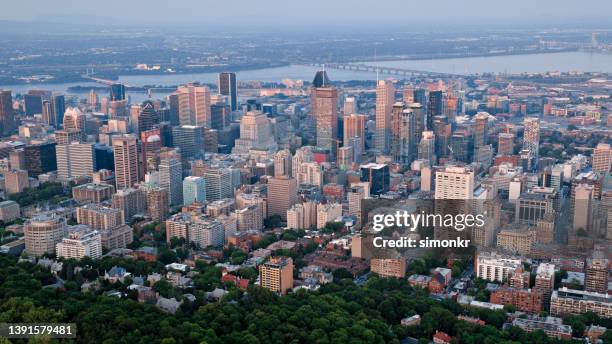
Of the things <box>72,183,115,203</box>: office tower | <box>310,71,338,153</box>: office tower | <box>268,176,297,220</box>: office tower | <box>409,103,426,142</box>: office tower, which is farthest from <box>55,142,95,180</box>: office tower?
<box>409,103,426,142</box>: office tower

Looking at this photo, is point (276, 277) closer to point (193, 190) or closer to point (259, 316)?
point (259, 316)

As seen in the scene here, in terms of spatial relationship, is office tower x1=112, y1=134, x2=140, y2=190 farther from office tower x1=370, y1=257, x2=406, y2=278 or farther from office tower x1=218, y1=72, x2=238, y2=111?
office tower x1=218, y1=72, x2=238, y2=111

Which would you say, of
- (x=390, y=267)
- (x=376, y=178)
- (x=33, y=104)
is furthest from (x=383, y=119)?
(x=33, y=104)

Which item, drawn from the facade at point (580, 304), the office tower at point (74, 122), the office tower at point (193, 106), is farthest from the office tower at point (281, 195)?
the office tower at point (193, 106)

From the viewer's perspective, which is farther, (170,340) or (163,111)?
(163,111)

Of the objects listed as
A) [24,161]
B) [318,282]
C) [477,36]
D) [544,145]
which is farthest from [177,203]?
[477,36]

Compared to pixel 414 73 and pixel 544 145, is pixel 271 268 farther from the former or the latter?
pixel 414 73
